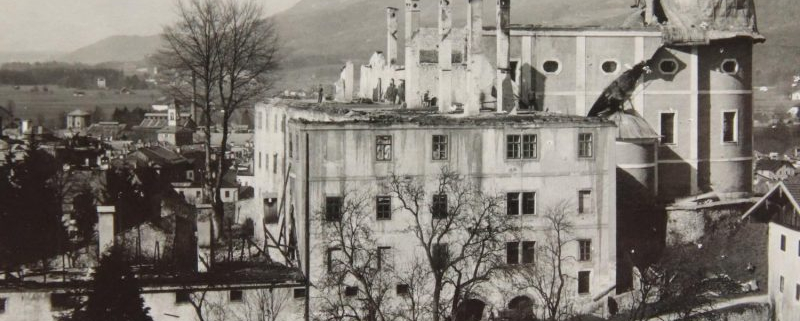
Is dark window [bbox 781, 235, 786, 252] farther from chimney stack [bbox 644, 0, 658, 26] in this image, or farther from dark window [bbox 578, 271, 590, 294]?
chimney stack [bbox 644, 0, 658, 26]

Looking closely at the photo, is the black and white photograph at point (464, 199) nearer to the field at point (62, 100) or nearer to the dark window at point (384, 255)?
the dark window at point (384, 255)

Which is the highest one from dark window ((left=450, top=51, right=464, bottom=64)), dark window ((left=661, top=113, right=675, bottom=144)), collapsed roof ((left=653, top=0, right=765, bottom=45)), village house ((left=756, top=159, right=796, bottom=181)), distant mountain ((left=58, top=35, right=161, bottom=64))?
distant mountain ((left=58, top=35, right=161, bottom=64))

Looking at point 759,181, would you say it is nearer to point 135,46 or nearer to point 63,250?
point 63,250

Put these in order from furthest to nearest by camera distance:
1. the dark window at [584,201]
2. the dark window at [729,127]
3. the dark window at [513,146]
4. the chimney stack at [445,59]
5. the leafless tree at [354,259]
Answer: the dark window at [729,127], the chimney stack at [445,59], the dark window at [584,201], the dark window at [513,146], the leafless tree at [354,259]

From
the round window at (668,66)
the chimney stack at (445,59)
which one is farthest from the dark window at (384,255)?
the round window at (668,66)

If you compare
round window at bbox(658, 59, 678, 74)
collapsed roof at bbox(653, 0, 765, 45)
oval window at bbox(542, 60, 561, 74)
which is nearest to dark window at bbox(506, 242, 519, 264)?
oval window at bbox(542, 60, 561, 74)

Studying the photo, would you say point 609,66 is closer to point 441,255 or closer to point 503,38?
point 503,38

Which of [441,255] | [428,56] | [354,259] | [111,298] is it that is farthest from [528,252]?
[428,56]
